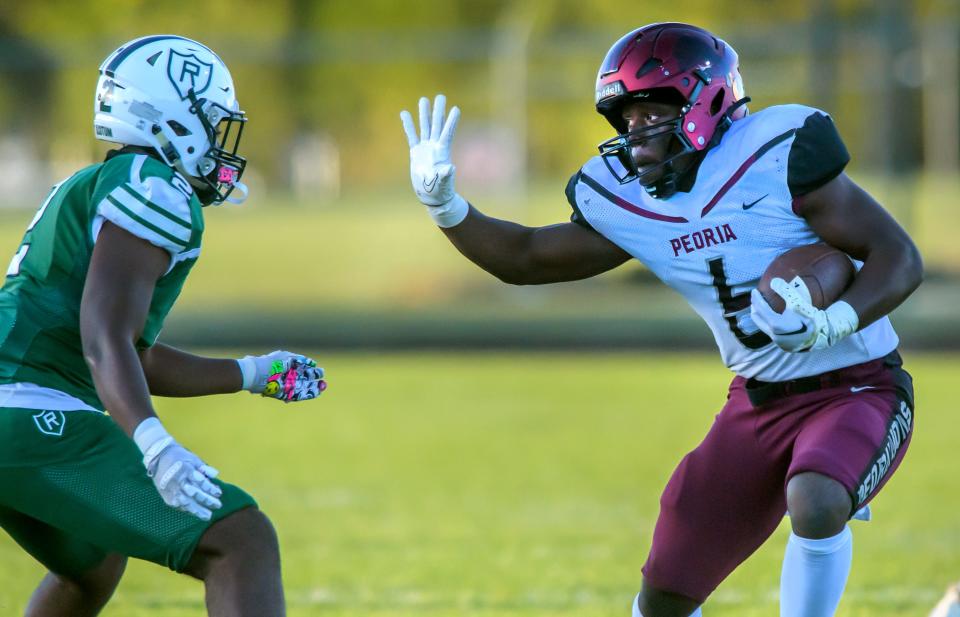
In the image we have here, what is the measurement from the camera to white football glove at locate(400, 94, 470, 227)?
4.19 metres

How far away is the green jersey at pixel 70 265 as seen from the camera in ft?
11.1

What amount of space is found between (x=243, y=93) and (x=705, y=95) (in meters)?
14.0

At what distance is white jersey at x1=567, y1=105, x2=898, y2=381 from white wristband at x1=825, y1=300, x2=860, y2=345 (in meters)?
0.27

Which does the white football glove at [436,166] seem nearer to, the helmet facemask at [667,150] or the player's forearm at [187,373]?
the helmet facemask at [667,150]

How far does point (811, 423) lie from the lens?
3830mm

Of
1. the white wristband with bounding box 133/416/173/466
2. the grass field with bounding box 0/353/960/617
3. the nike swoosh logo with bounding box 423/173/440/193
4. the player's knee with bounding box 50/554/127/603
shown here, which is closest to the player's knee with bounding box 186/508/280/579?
the white wristband with bounding box 133/416/173/466

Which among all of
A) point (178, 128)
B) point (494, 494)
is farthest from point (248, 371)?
point (494, 494)

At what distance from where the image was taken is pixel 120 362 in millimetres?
3168

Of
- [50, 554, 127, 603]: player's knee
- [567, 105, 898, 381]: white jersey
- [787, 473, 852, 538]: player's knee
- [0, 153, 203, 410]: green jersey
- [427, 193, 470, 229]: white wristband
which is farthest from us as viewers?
[427, 193, 470, 229]: white wristband

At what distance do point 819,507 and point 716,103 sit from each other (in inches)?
48.9

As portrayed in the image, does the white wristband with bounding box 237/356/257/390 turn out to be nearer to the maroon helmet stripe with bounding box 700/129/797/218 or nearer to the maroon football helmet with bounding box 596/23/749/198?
the maroon football helmet with bounding box 596/23/749/198

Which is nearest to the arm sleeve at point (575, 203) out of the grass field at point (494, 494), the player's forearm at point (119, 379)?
the player's forearm at point (119, 379)

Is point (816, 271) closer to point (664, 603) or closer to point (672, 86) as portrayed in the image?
point (672, 86)

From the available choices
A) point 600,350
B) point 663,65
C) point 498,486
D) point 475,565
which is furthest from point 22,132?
point 663,65
